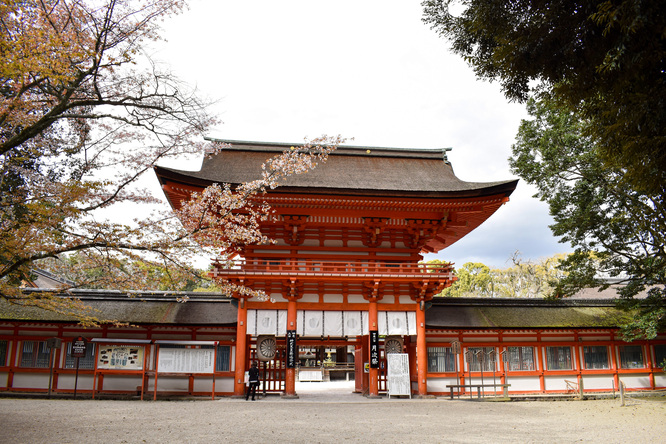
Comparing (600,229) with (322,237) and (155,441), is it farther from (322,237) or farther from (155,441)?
(155,441)

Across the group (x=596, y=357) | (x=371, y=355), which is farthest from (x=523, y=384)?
(x=371, y=355)

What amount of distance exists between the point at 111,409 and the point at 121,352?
2.85m

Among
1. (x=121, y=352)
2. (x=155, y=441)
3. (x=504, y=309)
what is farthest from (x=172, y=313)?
(x=504, y=309)

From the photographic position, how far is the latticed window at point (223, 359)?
1564cm

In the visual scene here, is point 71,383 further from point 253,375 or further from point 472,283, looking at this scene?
point 472,283

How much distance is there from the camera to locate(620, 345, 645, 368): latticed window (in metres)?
17.7

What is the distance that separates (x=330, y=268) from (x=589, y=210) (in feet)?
31.2

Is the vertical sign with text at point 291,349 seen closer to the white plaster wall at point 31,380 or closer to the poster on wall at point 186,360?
the poster on wall at point 186,360

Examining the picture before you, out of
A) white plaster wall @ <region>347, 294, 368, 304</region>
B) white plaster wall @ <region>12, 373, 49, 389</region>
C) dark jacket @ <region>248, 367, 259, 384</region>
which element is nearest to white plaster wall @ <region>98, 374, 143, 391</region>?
white plaster wall @ <region>12, 373, 49, 389</region>

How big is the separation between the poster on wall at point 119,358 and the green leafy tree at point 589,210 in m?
14.6

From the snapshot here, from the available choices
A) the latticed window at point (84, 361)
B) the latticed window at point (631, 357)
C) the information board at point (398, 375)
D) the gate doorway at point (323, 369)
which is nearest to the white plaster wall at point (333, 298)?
the gate doorway at point (323, 369)

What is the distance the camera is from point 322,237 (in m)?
16.3

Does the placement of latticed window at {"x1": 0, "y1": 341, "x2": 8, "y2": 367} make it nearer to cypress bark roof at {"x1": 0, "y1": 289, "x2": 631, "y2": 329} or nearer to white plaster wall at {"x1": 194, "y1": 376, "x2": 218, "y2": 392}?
cypress bark roof at {"x1": 0, "y1": 289, "x2": 631, "y2": 329}

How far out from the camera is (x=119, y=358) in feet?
45.2
